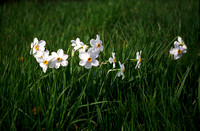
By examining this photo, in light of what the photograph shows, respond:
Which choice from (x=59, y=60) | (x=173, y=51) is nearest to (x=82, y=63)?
(x=59, y=60)

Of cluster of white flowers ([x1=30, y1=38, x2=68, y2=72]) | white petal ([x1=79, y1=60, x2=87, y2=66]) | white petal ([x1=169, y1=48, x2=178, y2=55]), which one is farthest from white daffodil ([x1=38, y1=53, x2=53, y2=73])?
white petal ([x1=169, y1=48, x2=178, y2=55])

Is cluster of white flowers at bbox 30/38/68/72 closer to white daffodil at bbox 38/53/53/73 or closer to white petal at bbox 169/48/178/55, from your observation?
white daffodil at bbox 38/53/53/73

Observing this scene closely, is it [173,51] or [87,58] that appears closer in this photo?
[87,58]

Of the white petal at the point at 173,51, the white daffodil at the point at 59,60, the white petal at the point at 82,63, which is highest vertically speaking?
the white petal at the point at 173,51

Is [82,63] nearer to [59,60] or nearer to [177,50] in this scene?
[59,60]

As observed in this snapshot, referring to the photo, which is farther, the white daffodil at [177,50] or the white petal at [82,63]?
the white daffodil at [177,50]

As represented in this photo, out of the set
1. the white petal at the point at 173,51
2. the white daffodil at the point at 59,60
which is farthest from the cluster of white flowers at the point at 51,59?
the white petal at the point at 173,51

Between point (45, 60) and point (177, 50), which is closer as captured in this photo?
point (45, 60)

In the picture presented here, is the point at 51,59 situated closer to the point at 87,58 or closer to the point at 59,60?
the point at 59,60

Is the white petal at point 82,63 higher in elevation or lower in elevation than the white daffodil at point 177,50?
lower

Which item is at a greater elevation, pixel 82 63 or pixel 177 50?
pixel 177 50

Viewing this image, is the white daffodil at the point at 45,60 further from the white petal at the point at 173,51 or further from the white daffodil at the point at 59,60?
the white petal at the point at 173,51

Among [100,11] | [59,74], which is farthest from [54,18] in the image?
[59,74]
